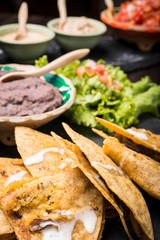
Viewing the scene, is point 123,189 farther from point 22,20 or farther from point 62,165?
point 22,20

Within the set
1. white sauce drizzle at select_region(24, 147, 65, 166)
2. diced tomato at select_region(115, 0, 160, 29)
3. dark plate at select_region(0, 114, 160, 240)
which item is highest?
diced tomato at select_region(115, 0, 160, 29)

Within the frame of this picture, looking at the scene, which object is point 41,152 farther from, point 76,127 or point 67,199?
point 76,127

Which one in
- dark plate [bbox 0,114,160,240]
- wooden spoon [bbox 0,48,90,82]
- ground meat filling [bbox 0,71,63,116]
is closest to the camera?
dark plate [bbox 0,114,160,240]

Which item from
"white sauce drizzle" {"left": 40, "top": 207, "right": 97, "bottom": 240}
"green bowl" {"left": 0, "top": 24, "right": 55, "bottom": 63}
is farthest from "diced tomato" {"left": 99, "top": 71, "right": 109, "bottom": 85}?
"white sauce drizzle" {"left": 40, "top": 207, "right": 97, "bottom": 240}

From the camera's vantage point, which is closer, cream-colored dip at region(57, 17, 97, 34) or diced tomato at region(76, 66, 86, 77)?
diced tomato at region(76, 66, 86, 77)

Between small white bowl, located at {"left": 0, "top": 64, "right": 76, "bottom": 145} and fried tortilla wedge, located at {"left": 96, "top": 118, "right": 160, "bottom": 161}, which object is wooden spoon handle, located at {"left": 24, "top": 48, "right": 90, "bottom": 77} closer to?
small white bowl, located at {"left": 0, "top": 64, "right": 76, "bottom": 145}

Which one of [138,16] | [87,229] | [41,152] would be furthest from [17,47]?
[87,229]
